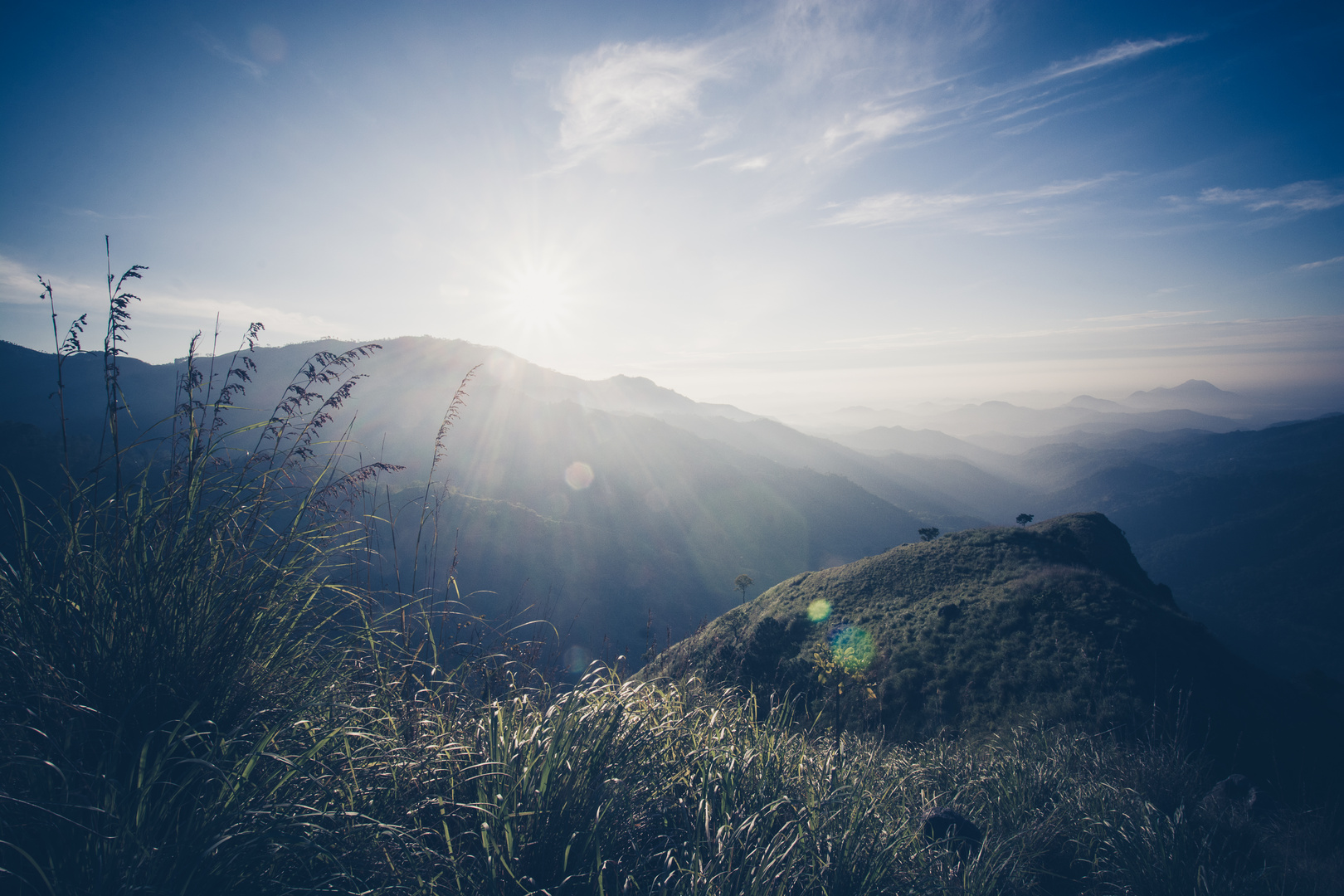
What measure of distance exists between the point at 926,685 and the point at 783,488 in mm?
95566

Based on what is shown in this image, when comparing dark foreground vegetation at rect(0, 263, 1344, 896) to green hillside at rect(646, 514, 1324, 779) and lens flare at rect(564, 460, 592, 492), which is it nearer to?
green hillside at rect(646, 514, 1324, 779)

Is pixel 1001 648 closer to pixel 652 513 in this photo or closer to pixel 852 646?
pixel 852 646

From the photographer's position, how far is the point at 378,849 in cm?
189

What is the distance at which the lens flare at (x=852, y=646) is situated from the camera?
22.3 metres

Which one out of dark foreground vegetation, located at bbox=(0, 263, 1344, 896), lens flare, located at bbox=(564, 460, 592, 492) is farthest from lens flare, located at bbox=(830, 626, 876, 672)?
lens flare, located at bbox=(564, 460, 592, 492)

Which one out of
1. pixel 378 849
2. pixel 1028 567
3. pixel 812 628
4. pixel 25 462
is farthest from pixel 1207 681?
pixel 25 462

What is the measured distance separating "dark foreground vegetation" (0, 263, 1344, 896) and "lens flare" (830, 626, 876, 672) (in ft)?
66.1

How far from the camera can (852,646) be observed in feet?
79.0

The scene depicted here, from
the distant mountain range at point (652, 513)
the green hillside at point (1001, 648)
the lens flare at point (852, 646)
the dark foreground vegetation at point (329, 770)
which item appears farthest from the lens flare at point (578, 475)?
the dark foreground vegetation at point (329, 770)

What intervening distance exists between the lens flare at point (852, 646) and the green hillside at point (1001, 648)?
9cm

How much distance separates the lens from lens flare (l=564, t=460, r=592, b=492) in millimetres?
84125

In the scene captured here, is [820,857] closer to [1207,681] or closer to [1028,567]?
[1207,681]

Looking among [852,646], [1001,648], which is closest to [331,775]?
[1001,648]

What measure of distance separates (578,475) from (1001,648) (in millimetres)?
73447
